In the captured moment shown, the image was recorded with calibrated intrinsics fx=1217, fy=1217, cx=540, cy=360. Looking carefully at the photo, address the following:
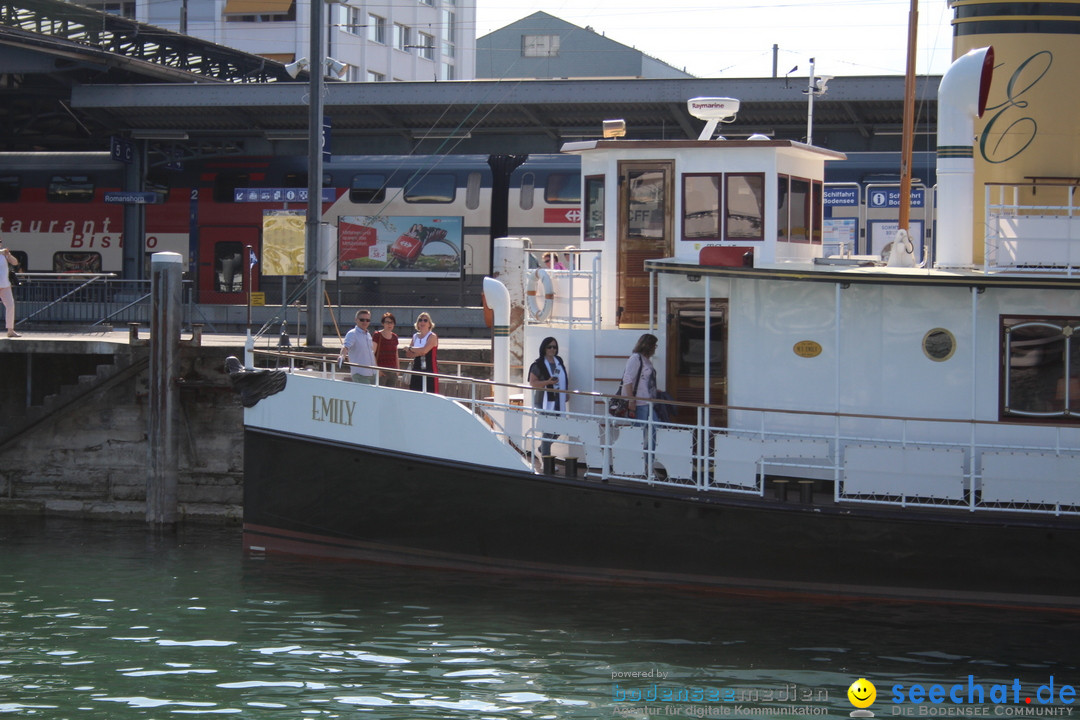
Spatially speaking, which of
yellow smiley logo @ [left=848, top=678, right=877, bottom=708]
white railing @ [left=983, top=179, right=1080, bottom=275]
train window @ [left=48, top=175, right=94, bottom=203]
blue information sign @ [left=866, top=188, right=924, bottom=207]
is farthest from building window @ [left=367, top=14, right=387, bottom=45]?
yellow smiley logo @ [left=848, top=678, right=877, bottom=708]

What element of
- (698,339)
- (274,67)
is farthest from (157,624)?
(274,67)

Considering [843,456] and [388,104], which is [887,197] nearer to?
[843,456]

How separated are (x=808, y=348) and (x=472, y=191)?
52.6 feet

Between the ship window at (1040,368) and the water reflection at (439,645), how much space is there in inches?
72.8

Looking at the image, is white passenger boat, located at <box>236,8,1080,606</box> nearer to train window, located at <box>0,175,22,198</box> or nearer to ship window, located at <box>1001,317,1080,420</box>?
ship window, located at <box>1001,317,1080,420</box>

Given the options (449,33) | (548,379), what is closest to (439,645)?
(548,379)

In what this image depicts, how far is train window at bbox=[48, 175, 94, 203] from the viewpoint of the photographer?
28.9 m

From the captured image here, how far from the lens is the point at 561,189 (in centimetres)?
2573

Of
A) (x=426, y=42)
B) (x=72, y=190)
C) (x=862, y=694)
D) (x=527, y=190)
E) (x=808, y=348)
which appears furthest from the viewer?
(x=426, y=42)

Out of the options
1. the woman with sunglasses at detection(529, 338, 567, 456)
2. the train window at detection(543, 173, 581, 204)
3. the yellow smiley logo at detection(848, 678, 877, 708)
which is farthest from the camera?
the train window at detection(543, 173, 581, 204)

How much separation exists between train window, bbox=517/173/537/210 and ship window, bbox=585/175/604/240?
13239mm

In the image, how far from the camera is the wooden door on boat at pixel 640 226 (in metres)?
12.5

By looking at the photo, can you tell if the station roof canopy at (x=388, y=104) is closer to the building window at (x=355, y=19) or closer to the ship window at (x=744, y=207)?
the ship window at (x=744, y=207)

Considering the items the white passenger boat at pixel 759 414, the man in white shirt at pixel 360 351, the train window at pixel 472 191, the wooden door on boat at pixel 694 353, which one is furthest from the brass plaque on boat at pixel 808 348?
the train window at pixel 472 191
